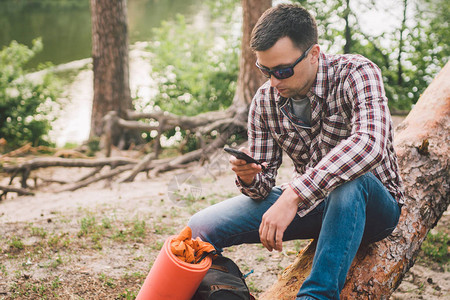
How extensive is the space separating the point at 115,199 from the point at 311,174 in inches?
129

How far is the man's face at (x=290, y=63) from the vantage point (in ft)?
7.01

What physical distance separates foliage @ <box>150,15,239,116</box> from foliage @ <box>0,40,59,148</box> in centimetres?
231

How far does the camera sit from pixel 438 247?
360cm

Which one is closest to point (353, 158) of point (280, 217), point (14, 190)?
point (280, 217)

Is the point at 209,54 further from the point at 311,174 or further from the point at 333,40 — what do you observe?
the point at 311,174

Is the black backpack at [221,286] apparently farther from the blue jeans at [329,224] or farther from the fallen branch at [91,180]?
the fallen branch at [91,180]

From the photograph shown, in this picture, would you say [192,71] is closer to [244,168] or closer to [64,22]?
[244,168]

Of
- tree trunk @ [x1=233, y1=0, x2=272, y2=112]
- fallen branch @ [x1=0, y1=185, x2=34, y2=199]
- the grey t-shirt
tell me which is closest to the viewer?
the grey t-shirt

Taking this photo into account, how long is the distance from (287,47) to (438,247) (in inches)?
97.0

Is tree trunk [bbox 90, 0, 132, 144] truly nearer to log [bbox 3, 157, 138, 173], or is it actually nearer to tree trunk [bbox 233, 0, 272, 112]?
log [bbox 3, 157, 138, 173]

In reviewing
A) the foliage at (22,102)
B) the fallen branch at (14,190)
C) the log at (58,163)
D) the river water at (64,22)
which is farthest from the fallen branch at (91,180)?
the river water at (64,22)

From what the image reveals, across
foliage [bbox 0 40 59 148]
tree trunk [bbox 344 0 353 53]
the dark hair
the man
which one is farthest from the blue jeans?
foliage [bbox 0 40 59 148]

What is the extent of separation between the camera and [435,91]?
11.2 feet

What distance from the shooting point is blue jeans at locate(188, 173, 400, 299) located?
1853 mm
